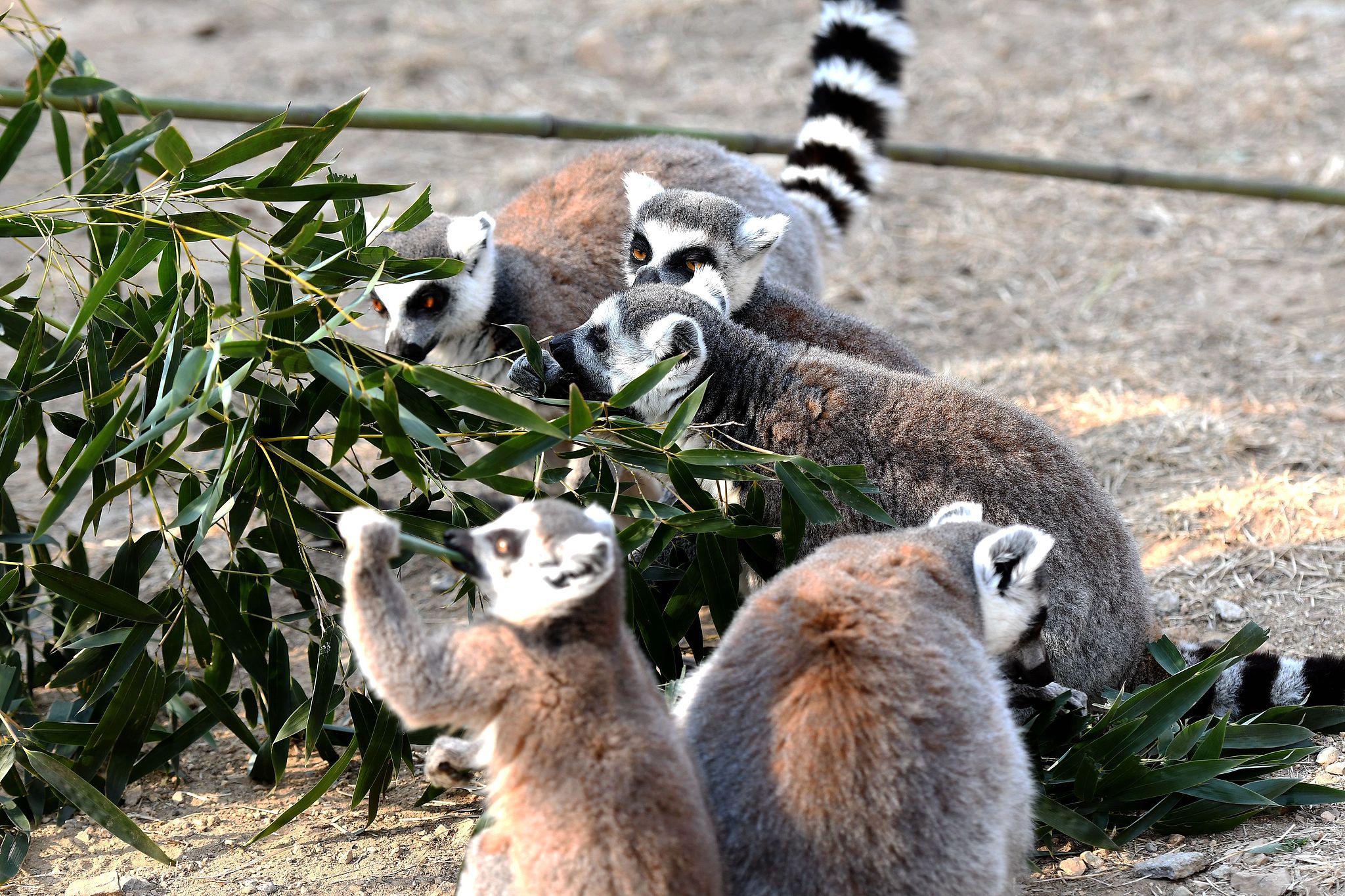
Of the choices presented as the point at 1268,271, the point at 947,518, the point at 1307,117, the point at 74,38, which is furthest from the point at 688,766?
the point at 74,38

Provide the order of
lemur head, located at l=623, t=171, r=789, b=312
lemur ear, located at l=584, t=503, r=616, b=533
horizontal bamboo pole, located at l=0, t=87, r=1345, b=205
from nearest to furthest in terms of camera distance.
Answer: lemur ear, located at l=584, t=503, r=616, b=533, lemur head, located at l=623, t=171, r=789, b=312, horizontal bamboo pole, located at l=0, t=87, r=1345, b=205

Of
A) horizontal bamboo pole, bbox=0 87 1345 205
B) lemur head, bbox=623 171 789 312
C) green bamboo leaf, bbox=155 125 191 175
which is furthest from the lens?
horizontal bamboo pole, bbox=0 87 1345 205

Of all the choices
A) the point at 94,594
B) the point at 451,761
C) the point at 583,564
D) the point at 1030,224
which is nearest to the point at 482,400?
the point at 583,564

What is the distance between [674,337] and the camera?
3568 mm

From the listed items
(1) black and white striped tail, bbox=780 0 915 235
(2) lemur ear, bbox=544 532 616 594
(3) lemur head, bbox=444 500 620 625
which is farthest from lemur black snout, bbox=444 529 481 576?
(1) black and white striped tail, bbox=780 0 915 235

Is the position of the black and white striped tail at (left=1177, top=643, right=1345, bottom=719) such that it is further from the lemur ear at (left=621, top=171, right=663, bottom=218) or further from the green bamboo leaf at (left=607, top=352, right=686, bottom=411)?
the lemur ear at (left=621, top=171, right=663, bottom=218)

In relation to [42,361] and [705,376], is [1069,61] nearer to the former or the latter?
[705,376]

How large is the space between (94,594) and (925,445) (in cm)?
218

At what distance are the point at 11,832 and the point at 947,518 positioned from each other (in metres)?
2.51

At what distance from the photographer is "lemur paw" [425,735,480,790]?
2504 mm

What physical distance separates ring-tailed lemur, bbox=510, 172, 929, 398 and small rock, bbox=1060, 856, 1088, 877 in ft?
5.82

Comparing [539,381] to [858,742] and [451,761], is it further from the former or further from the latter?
[858,742]

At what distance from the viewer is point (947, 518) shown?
308 cm

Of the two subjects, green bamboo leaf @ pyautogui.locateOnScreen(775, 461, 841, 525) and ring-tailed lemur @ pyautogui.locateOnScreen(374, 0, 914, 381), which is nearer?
green bamboo leaf @ pyautogui.locateOnScreen(775, 461, 841, 525)
